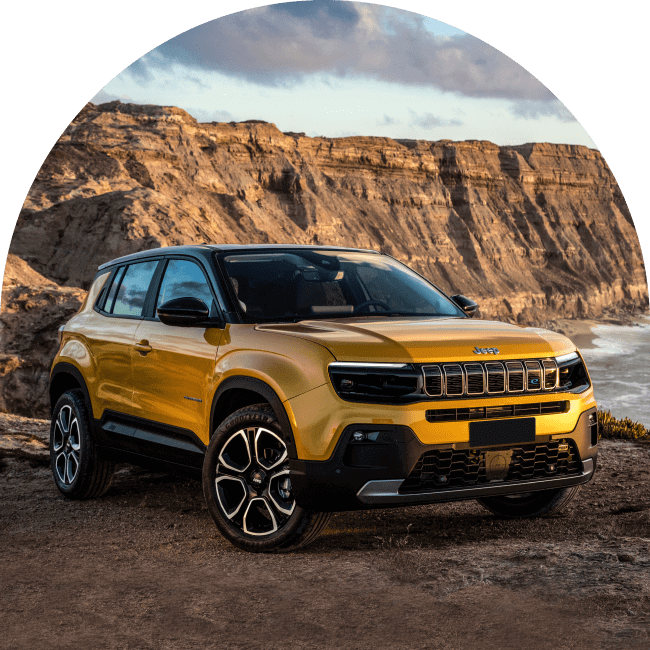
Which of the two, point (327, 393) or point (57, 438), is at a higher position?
point (327, 393)

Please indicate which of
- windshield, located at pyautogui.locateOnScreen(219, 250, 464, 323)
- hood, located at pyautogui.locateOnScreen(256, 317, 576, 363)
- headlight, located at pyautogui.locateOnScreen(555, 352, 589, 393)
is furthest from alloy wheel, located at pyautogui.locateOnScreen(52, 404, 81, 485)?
headlight, located at pyautogui.locateOnScreen(555, 352, 589, 393)

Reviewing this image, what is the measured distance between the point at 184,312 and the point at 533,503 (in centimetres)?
281

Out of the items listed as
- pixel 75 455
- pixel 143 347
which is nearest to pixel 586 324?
pixel 75 455

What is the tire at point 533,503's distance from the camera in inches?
A: 231

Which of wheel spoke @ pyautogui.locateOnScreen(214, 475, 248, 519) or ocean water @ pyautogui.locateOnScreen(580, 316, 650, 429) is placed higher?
wheel spoke @ pyautogui.locateOnScreen(214, 475, 248, 519)

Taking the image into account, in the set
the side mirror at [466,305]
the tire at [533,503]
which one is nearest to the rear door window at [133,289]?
the side mirror at [466,305]

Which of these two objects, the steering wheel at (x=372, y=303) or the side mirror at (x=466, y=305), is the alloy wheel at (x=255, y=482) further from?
the side mirror at (x=466, y=305)

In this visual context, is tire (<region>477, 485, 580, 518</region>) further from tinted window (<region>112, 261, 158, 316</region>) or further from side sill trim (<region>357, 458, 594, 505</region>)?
tinted window (<region>112, 261, 158, 316</region>)

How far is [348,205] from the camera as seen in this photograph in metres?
67.1

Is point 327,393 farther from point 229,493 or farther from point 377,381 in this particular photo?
point 229,493

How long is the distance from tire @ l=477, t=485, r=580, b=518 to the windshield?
1400mm

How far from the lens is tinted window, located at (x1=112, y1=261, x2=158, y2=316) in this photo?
6.55 meters

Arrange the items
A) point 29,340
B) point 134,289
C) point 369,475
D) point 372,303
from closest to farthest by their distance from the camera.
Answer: point 369,475 < point 372,303 < point 134,289 < point 29,340

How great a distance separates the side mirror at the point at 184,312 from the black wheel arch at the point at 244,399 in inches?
17.9
